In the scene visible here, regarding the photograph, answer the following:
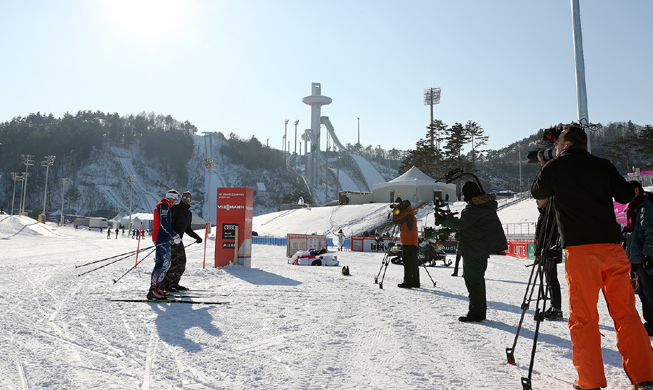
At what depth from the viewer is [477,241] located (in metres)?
4.86

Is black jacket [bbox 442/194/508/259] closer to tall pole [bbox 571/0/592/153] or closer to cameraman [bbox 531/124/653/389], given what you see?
cameraman [bbox 531/124/653/389]

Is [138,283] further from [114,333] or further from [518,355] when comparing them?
[518,355]

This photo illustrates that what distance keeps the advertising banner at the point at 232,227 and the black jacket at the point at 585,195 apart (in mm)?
10125

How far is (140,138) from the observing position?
11594 centimetres

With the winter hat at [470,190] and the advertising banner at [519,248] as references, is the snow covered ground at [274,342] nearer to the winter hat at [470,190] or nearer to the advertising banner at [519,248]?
the winter hat at [470,190]

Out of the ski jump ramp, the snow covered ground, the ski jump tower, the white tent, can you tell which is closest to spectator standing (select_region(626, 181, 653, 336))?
the snow covered ground

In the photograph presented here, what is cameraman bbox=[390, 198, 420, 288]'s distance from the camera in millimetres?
7617

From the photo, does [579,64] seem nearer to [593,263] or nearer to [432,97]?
[593,263]

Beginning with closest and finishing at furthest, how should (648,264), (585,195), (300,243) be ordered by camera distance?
(585,195) → (648,264) → (300,243)

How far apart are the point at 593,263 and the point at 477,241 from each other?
2.37m

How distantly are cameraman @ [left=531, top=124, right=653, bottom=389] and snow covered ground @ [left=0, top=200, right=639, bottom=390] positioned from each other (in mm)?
445

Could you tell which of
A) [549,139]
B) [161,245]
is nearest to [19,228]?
[161,245]

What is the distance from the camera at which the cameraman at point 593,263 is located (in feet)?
7.91

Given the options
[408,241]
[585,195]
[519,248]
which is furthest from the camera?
[519,248]
